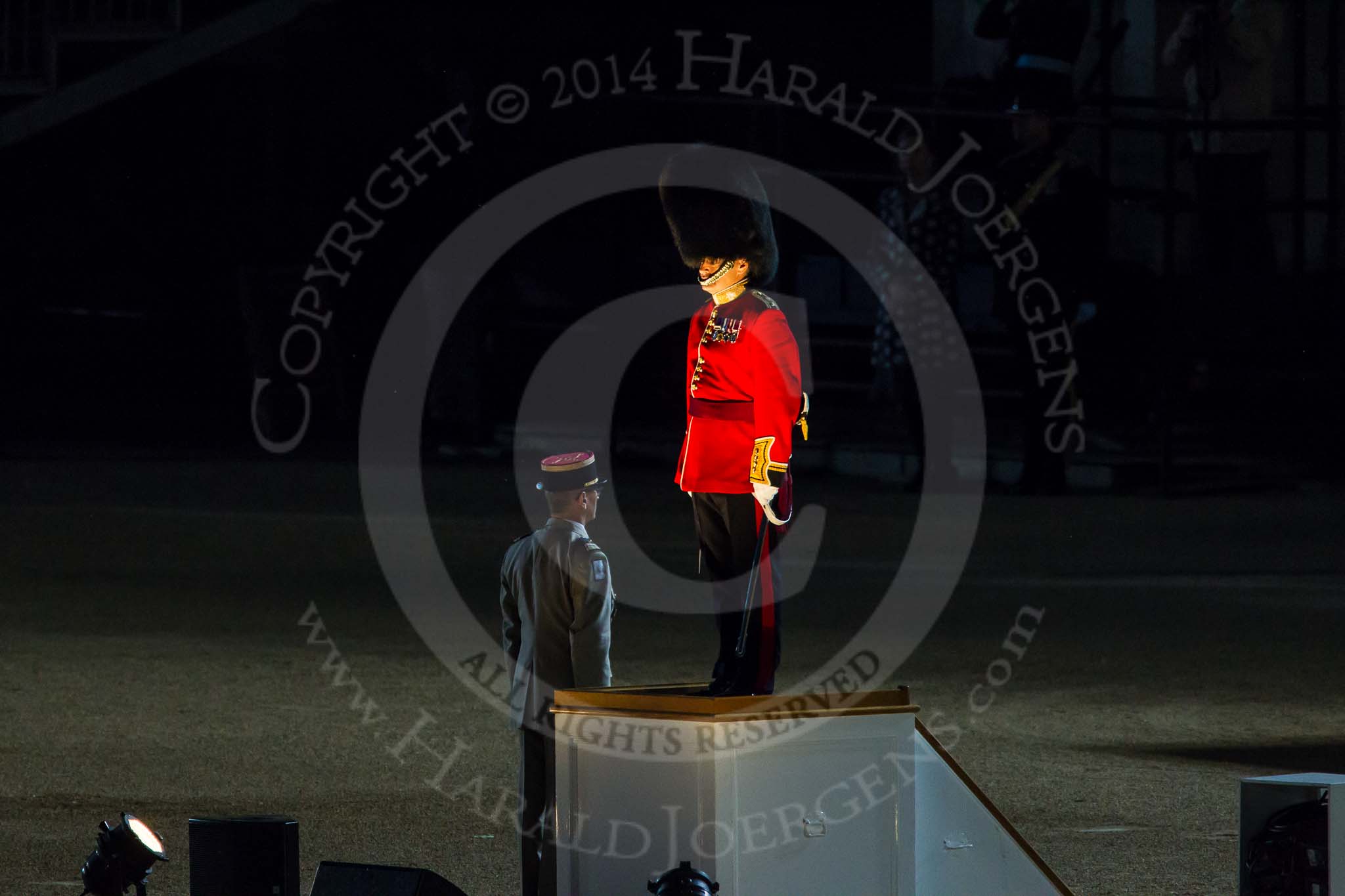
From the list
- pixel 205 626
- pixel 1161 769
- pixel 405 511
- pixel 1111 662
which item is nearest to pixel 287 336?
pixel 405 511

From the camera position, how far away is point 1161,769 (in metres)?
7.41

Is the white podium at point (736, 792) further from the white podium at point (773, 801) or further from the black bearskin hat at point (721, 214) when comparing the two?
the black bearskin hat at point (721, 214)

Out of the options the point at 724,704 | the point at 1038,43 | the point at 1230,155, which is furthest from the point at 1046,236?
the point at 724,704

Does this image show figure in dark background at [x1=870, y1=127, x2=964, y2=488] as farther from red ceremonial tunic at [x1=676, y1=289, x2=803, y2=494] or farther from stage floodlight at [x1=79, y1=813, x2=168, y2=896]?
stage floodlight at [x1=79, y1=813, x2=168, y2=896]

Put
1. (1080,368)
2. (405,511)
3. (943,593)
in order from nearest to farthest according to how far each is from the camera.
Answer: (943,593) → (405,511) → (1080,368)

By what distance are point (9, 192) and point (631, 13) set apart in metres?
5.91

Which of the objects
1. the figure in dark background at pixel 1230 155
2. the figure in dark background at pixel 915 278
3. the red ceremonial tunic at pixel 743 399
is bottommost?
the red ceremonial tunic at pixel 743 399

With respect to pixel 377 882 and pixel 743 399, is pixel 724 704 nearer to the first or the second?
pixel 743 399

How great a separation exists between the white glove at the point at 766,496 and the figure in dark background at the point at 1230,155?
11131mm

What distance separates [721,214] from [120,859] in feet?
6.86

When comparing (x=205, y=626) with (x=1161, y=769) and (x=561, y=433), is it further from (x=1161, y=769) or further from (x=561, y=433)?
(x=561, y=433)

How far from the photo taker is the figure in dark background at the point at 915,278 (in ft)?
50.3

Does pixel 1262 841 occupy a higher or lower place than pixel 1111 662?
lower

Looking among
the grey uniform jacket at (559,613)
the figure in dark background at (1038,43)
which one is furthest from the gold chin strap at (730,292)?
the figure in dark background at (1038,43)
